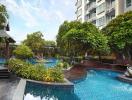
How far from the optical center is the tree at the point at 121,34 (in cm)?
2858

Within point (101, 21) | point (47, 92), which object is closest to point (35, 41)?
point (101, 21)

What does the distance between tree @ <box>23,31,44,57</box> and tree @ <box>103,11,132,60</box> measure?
2637 centimetres

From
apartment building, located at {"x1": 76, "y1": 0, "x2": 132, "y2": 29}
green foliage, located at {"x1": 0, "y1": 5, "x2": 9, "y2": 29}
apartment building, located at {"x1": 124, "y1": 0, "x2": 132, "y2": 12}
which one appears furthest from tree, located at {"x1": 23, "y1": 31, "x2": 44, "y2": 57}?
green foliage, located at {"x1": 0, "y1": 5, "x2": 9, "y2": 29}

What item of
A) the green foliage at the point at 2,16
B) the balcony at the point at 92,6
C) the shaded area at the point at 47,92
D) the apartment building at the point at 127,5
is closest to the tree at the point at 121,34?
the apartment building at the point at 127,5

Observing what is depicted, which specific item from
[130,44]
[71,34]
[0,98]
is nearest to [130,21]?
[130,44]

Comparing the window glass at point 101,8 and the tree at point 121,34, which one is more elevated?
the window glass at point 101,8

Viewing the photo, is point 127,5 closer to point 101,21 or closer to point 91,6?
point 101,21

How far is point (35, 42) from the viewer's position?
186 ft

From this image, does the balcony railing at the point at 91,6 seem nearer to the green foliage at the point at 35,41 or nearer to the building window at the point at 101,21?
the building window at the point at 101,21

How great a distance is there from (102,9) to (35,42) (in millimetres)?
16528

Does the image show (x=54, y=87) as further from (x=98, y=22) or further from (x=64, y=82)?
(x=98, y=22)

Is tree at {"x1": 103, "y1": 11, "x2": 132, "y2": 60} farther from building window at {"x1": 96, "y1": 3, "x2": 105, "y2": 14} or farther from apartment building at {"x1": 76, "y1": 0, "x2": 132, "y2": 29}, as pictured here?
building window at {"x1": 96, "y1": 3, "x2": 105, "y2": 14}

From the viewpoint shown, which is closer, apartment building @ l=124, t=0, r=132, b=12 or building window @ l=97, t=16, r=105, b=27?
apartment building @ l=124, t=0, r=132, b=12

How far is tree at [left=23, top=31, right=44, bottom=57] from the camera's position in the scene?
56.3 m
